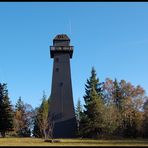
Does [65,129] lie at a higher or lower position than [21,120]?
lower

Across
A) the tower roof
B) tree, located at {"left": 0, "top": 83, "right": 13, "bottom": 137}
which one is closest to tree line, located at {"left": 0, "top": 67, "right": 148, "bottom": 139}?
tree, located at {"left": 0, "top": 83, "right": 13, "bottom": 137}

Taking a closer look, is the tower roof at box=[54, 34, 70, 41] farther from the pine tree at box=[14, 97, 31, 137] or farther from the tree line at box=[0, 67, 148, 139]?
the pine tree at box=[14, 97, 31, 137]

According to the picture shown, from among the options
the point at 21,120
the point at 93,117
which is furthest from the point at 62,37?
the point at 21,120

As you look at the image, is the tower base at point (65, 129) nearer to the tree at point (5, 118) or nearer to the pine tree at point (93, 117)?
the pine tree at point (93, 117)

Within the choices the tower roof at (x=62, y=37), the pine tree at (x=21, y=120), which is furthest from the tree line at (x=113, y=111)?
the pine tree at (x=21, y=120)

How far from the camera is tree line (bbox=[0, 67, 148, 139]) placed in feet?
144

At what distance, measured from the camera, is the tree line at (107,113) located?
43.8 m

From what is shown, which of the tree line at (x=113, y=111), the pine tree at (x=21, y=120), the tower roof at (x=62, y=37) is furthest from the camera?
the pine tree at (x=21, y=120)

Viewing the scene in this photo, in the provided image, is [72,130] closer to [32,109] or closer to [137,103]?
[137,103]

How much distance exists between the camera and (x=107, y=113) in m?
43.9

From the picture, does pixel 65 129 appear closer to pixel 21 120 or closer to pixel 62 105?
pixel 62 105

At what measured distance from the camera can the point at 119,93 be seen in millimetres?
50000

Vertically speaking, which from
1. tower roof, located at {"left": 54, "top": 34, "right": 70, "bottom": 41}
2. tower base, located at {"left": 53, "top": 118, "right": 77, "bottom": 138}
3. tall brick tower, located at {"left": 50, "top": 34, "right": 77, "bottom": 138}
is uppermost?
tower roof, located at {"left": 54, "top": 34, "right": 70, "bottom": 41}

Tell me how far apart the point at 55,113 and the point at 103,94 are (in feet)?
30.5
